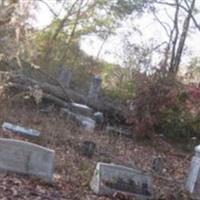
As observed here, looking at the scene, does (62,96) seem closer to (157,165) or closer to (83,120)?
(83,120)

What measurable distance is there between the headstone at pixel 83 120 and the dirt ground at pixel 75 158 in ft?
0.83

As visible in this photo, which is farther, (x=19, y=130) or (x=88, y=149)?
(x=19, y=130)

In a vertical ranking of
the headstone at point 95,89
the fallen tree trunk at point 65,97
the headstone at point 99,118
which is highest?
the headstone at point 95,89

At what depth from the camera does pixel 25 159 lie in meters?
6.85

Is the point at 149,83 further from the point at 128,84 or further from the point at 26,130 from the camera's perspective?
the point at 26,130

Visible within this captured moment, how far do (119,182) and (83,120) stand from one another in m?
5.41

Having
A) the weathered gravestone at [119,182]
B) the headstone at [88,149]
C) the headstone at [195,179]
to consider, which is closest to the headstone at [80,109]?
the headstone at [88,149]

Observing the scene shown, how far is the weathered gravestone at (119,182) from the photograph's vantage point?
6797mm

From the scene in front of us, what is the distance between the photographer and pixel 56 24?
18312mm

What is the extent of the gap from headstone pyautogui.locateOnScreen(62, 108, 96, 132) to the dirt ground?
0.25m

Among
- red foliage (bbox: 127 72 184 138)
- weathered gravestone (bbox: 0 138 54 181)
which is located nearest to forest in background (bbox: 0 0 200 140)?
red foliage (bbox: 127 72 184 138)

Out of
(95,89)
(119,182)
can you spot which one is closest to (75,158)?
(119,182)

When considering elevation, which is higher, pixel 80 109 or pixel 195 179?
pixel 80 109

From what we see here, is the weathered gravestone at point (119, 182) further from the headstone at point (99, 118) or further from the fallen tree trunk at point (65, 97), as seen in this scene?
the headstone at point (99, 118)
